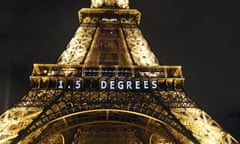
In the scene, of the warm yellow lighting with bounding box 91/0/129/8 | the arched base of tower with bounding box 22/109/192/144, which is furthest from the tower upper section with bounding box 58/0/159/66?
the arched base of tower with bounding box 22/109/192/144

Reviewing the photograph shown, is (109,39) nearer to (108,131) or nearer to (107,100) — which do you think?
(108,131)

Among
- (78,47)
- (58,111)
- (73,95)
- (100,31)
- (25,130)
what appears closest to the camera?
(25,130)

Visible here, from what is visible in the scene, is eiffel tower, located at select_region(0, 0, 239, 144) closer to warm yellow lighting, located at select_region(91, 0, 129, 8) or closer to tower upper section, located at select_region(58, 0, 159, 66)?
tower upper section, located at select_region(58, 0, 159, 66)

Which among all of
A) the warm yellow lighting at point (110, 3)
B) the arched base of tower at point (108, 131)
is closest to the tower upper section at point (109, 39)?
the warm yellow lighting at point (110, 3)

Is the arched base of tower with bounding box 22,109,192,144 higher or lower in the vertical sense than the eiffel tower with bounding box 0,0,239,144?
lower

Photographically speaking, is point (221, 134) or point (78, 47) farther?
point (78, 47)

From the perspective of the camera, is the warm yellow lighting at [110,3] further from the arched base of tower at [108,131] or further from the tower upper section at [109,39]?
the arched base of tower at [108,131]

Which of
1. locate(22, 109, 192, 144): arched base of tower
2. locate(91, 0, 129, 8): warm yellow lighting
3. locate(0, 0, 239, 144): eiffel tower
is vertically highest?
locate(91, 0, 129, 8): warm yellow lighting

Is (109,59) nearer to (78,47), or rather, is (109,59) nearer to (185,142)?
(78,47)

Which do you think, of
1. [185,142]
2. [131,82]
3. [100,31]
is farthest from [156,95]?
[100,31]
